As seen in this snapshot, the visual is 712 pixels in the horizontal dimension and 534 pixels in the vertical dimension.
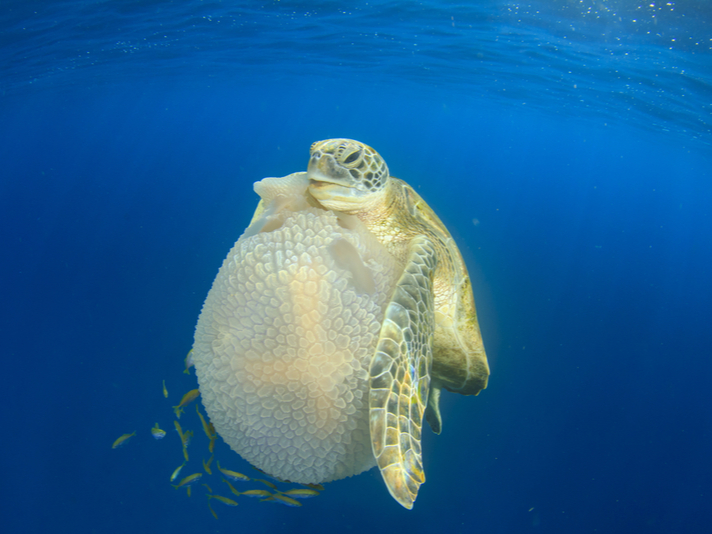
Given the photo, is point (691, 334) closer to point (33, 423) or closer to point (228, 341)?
point (228, 341)

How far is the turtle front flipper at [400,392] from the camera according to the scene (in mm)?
1320

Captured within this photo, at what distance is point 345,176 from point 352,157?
0.16m

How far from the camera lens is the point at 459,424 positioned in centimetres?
725

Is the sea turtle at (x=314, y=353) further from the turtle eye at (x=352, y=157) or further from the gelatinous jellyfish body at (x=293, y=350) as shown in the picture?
the turtle eye at (x=352, y=157)

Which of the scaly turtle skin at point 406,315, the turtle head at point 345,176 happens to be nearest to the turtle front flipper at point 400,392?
the scaly turtle skin at point 406,315

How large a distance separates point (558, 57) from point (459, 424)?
10307 mm

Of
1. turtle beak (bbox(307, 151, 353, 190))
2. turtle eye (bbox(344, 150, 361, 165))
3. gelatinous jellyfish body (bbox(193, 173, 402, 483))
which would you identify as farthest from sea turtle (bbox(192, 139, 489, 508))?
turtle eye (bbox(344, 150, 361, 165))

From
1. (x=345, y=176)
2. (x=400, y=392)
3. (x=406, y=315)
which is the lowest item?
(x=400, y=392)

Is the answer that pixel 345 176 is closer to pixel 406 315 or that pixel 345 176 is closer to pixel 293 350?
pixel 406 315

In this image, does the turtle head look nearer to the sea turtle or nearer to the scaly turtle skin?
the scaly turtle skin

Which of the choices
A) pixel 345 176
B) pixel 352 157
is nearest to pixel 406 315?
pixel 345 176

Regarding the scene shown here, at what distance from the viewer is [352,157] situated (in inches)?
79.7

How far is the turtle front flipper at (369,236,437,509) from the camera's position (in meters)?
1.32

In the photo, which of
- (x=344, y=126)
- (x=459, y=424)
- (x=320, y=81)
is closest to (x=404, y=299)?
(x=459, y=424)
